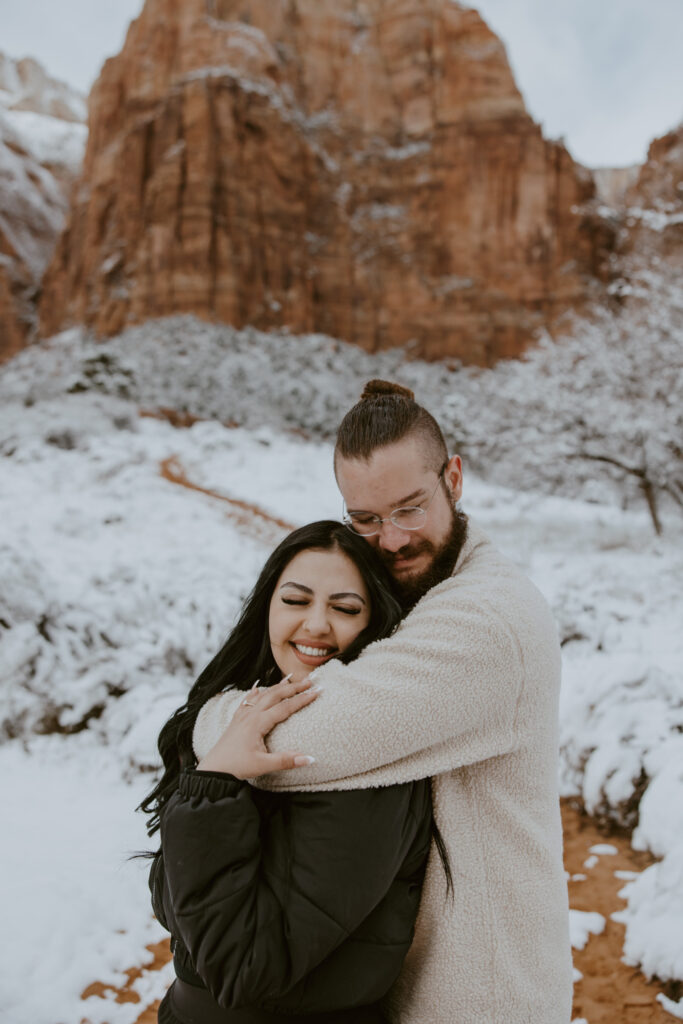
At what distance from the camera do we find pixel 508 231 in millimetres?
42250

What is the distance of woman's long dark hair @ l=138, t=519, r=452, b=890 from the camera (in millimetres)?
1741

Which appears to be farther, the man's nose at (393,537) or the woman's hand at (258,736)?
the man's nose at (393,537)

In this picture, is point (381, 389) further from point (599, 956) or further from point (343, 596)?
point (599, 956)

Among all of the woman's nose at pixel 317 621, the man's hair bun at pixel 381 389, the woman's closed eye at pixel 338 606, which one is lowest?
the woman's nose at pixel 317 621

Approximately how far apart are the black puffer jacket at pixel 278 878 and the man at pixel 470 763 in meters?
0.07

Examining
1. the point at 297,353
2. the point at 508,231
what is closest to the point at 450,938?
the point at 297,353

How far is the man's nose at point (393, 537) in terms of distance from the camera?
6.14ft

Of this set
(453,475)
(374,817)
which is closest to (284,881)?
(374,817)

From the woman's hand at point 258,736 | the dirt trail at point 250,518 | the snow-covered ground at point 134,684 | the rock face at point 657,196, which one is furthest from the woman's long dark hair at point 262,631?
the rock face at point 657,196

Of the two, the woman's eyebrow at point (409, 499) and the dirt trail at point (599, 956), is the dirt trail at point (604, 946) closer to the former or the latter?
the dirt trail at point (599, 956)

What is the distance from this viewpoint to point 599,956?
3.15 meters

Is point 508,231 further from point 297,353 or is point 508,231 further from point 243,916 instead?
point 243,916

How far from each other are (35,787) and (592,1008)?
349 centimetres

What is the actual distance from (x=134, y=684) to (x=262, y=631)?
13.0ft
